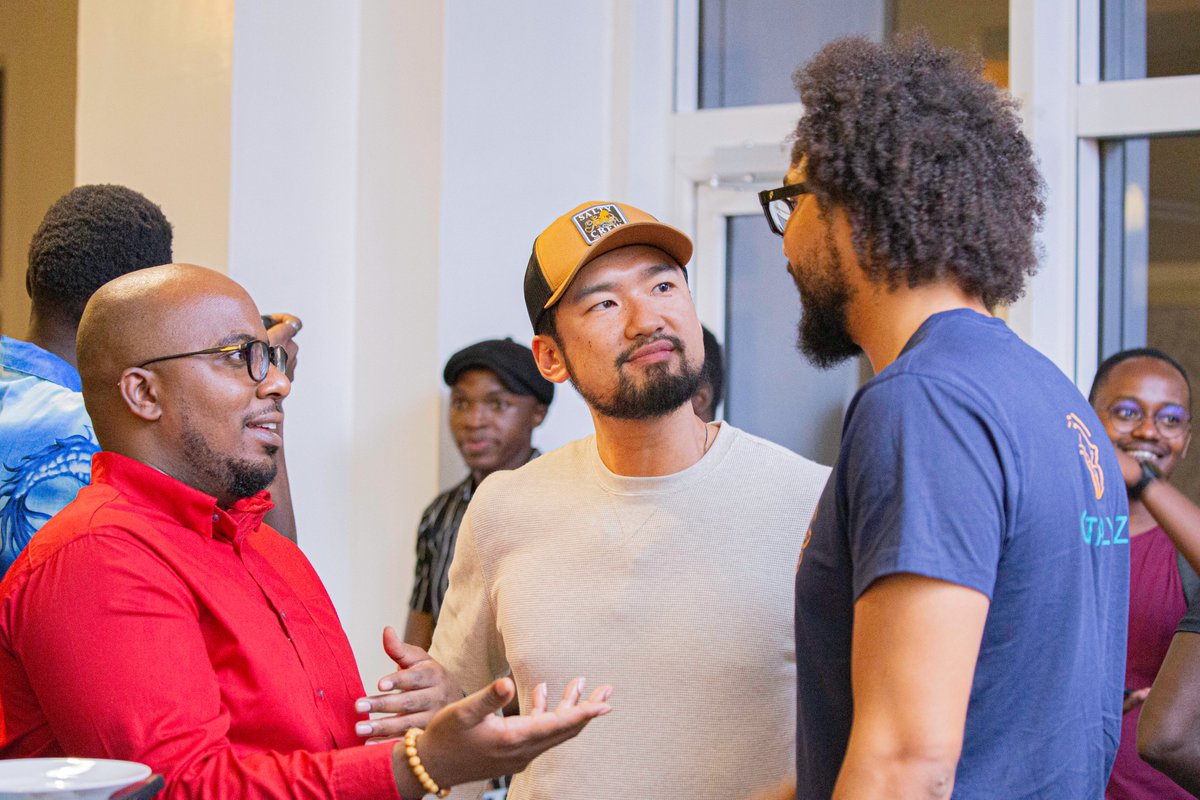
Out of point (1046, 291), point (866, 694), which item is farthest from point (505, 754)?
point (1046, 291)

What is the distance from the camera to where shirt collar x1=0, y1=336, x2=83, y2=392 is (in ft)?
7.50

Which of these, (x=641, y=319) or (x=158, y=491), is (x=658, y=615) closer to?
(x=641, y=319)

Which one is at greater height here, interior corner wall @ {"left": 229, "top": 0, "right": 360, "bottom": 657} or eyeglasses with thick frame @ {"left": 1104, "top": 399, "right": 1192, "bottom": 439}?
interior corner wall @ {"left": 229, "top": 0, "right": 360, "bottom": 657}

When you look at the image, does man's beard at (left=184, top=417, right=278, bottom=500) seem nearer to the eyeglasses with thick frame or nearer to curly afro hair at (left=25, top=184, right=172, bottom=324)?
curly afro hair at (left=25, top=184, right=172, bottom=324)

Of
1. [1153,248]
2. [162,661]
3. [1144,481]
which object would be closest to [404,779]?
[162,661]

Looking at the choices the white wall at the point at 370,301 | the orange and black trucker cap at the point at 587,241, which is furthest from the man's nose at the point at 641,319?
the white wall at the point at 370,301

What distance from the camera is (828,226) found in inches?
57.7

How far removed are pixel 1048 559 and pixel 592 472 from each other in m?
0.94

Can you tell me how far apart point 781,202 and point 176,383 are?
2.96ft

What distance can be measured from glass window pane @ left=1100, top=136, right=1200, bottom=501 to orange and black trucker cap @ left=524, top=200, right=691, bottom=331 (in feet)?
6.37

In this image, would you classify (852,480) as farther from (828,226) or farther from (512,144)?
(512,144)

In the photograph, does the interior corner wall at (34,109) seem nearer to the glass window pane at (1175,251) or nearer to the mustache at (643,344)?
the mustache at (643,344)

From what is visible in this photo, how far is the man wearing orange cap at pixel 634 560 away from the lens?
1859mm

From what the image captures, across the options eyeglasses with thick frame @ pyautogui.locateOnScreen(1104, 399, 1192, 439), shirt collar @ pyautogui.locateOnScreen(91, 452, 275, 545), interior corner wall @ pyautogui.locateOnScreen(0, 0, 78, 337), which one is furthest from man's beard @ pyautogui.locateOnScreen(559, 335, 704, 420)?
interior corner wall @ pyautogui.locateOnScreen(0, 0, 78, 337)
